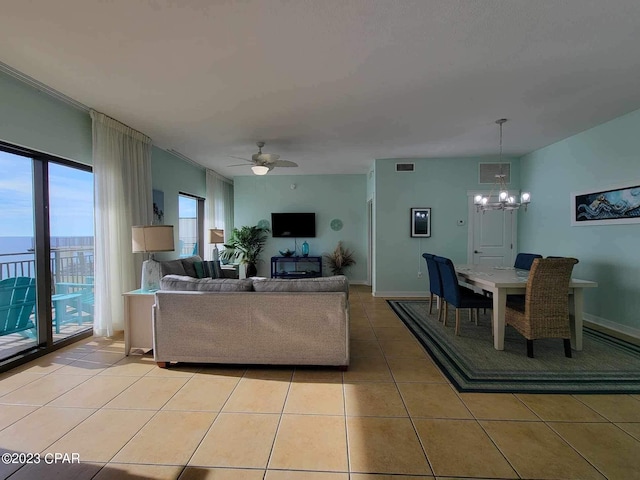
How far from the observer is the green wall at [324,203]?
705 centimetres

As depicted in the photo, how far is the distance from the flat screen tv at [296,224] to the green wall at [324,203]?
171 mm

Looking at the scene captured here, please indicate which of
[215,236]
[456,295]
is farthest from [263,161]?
[456,295]

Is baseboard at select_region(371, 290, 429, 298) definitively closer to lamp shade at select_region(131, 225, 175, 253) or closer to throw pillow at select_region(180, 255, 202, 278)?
throw pillow at select_region(180, 255, 202, 278)

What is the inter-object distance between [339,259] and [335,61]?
4852mm

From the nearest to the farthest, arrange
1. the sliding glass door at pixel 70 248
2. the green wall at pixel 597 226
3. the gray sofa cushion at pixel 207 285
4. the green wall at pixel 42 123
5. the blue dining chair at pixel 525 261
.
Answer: the green wall at pixel 42 123 → the gray sofa cushion at pixel 207 285 → the sliding glass door at pixel 70 248 → the green wall at pixel 597 226 → the blue dining chair at pixel 525 261

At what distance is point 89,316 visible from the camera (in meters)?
3.79

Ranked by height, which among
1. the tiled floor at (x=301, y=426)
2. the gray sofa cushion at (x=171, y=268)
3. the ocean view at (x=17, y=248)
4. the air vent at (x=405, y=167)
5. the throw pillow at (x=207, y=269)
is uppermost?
the air vent at (x=405, y=167)

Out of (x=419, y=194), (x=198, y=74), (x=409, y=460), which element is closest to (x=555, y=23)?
(x=198, y=74)

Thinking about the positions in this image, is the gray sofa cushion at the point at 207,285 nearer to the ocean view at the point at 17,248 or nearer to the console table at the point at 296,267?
the ocean view at the point at 17,248

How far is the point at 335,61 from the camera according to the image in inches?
93.5

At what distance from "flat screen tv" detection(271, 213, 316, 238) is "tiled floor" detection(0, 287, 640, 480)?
177 inches

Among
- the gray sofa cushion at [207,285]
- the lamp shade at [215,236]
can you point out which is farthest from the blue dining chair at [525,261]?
the lamp shade at [215,236]

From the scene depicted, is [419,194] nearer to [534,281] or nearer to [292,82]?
[534,281]

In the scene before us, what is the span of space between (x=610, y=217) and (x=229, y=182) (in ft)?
23.3
